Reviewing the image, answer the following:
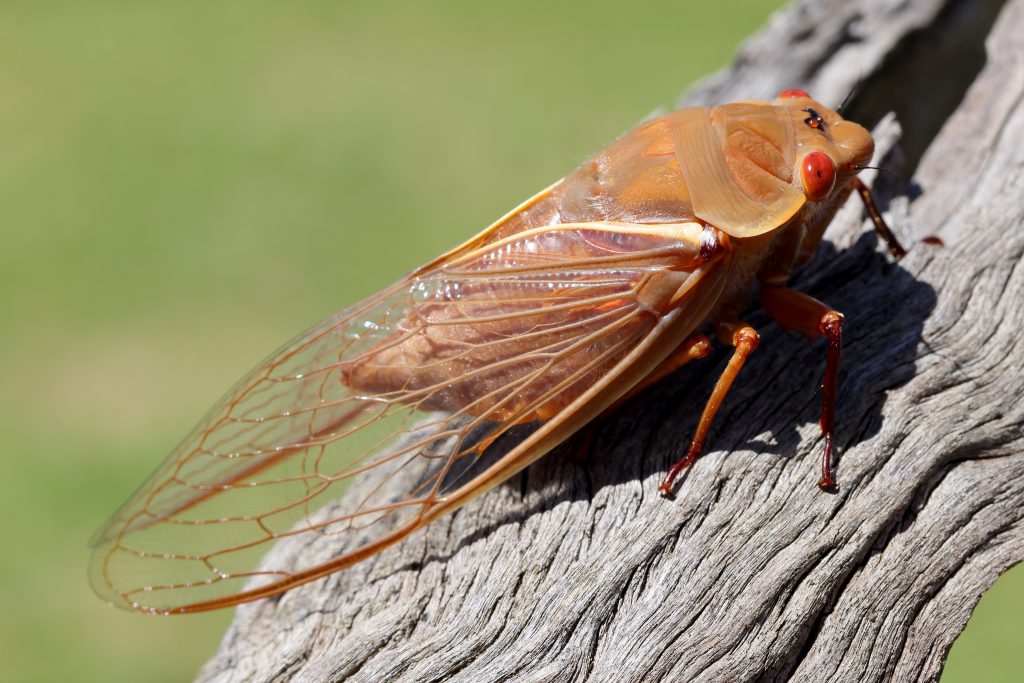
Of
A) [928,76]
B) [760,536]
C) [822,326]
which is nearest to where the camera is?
[760,536]

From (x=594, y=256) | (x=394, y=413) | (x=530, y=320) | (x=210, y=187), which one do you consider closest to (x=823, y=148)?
(x=594, y=256)

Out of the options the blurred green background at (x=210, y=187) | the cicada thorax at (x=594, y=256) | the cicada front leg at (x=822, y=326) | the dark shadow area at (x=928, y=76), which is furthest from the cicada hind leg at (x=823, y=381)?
the blurred green background at (x=210, y=187)

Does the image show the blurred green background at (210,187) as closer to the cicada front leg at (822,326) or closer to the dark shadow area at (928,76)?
the dark shadow area at (928,76)

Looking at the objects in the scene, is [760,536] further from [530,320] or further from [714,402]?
[530,320]

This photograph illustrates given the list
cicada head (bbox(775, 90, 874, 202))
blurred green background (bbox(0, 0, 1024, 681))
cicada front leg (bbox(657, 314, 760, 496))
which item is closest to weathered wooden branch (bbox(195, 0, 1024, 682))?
cicada front leg (bbox(657, 314, 760, 496))

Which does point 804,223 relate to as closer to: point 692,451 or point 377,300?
point 692,451

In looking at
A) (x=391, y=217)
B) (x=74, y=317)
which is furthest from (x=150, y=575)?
(x=391, y=217)

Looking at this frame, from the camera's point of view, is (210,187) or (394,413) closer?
(394,413)

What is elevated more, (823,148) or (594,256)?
(594,256)
